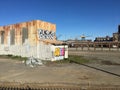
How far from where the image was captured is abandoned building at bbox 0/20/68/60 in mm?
25891

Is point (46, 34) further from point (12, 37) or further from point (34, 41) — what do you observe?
point (12, 37)

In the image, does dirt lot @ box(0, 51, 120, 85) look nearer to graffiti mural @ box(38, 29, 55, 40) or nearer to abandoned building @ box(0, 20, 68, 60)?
abandoned building @ box(0, 20, 68, 60)

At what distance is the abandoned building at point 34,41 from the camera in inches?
1019

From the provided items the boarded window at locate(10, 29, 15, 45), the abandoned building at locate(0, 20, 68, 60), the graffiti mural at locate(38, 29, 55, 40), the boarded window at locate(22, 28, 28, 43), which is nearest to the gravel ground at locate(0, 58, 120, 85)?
the abandoned building at locate(0, 20, 68, 60)

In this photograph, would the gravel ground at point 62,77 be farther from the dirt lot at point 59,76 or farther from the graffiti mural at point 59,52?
the graffiti mural at point 59,52

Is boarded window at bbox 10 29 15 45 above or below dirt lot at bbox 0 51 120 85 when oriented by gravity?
above

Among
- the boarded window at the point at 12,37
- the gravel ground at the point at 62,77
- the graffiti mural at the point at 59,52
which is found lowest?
the gravel ground at the point at 62,77

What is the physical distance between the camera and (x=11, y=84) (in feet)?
38.0

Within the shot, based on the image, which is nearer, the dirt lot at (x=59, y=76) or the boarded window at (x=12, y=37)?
the dirt lot at (x=59, y=76)

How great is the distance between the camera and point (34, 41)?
27062mm

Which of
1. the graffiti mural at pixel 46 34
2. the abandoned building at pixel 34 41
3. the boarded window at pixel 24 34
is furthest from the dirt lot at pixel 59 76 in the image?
the boarded window at pixel 24 34

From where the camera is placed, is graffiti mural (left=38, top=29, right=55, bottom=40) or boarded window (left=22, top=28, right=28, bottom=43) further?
boarded window (left=22, top=28, right=28, bottom=43)

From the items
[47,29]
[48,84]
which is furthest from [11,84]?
[47,29]

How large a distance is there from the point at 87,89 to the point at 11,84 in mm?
4693
